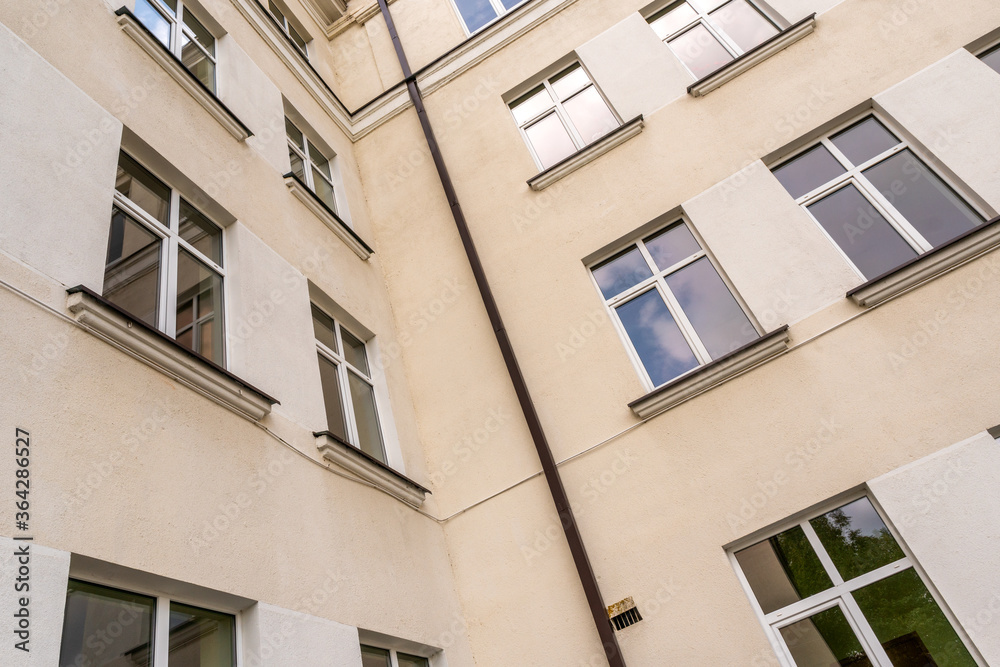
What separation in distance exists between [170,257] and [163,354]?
120cm

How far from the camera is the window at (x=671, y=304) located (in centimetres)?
690

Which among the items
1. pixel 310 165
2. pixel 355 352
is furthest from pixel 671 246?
pixel 310 165

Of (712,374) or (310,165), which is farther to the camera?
(310,165)

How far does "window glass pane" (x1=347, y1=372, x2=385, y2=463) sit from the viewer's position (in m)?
6.90

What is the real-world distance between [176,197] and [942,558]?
684 centimetres

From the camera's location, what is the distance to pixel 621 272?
7.75m

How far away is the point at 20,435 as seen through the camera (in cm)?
339

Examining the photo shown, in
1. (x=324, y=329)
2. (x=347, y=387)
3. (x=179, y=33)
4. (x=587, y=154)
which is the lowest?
(x=347, y=387)

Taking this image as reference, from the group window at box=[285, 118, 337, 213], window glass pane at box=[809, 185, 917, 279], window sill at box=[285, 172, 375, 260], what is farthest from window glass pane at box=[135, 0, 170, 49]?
window glass pane at box=[809, 185, 917, 279]

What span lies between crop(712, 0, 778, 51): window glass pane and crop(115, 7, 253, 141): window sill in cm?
606

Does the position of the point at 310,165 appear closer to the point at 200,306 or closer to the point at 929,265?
the point at 200,306

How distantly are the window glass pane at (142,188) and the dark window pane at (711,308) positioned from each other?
16.5ft

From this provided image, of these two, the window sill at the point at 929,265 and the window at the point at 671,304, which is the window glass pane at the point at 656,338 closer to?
the window at the point at 671,304

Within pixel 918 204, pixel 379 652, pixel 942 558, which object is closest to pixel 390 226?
pixel 379 652
